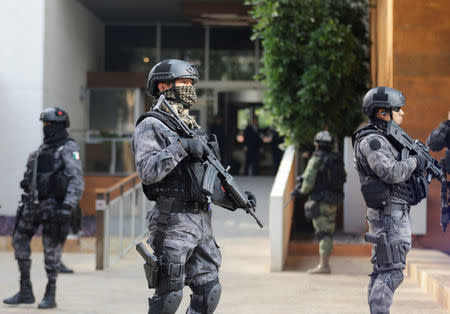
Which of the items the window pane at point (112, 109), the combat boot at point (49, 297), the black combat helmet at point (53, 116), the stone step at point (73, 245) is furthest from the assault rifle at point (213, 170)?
the window pane at point (112, 109)

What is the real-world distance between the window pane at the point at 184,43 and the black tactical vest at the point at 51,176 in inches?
643

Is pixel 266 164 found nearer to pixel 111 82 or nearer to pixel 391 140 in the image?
pixel 111 82

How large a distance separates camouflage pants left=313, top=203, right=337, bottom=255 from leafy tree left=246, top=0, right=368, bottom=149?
3.38 metres

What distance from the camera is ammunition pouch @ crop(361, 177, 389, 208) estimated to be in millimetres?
5547

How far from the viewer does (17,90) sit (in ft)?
56.5

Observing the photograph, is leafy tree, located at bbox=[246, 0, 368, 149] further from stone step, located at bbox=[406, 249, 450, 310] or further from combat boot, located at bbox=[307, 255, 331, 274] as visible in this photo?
combat boot, located at bbox=[307, 255, 331, 274]

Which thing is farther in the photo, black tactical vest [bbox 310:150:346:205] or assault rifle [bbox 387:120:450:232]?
black tactical vest [bbox 310:150:346:205]

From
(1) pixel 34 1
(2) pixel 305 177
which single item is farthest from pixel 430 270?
(1) pixel 34 1

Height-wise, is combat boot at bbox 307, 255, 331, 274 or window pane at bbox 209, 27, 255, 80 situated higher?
window pane at bbox 209, 27, 255, 80

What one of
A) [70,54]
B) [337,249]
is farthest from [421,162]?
[70,54]

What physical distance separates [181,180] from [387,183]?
5.06 ft

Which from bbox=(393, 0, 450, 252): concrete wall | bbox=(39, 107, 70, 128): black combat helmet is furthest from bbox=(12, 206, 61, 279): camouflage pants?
bbox=(393, 0, 450, 252): concrete wall

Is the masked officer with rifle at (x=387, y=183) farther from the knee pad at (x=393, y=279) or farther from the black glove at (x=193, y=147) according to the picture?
the black glove at (x=193, y=147)

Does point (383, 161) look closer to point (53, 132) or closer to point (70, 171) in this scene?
point (70, 171)
